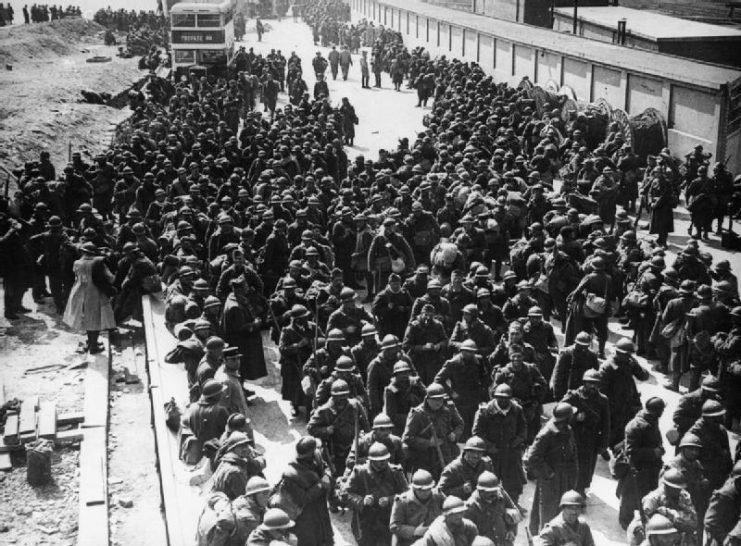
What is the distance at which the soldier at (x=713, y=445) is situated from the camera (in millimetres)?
7828

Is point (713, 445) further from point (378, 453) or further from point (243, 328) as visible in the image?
point (243, 328)

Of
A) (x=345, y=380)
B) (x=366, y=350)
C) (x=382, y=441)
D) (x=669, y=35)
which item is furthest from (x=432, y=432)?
→ (x=669, y=35)

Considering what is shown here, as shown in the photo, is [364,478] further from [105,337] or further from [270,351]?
[105,337]

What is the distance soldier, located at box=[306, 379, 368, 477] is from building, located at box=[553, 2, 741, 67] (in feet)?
73.5

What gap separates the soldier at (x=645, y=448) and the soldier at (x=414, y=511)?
2.09m

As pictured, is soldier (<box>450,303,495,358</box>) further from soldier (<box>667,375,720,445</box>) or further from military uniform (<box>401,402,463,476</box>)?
soldier (<box>667,375,720,445</box>)

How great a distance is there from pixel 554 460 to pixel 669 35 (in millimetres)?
23459

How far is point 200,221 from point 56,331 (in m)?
3.02

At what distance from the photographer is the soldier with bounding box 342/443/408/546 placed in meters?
7.33

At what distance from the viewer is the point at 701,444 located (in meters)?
7.74

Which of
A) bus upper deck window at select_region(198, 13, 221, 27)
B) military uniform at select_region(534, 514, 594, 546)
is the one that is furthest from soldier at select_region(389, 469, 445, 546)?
bus upper deck window at select_region(198, 13, 221, 27)

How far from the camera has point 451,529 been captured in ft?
20.8

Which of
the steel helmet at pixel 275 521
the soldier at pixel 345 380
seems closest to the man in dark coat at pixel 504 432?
the soldier at pixel 345 380

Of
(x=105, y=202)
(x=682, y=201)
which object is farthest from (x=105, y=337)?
(x=682, y=201)
